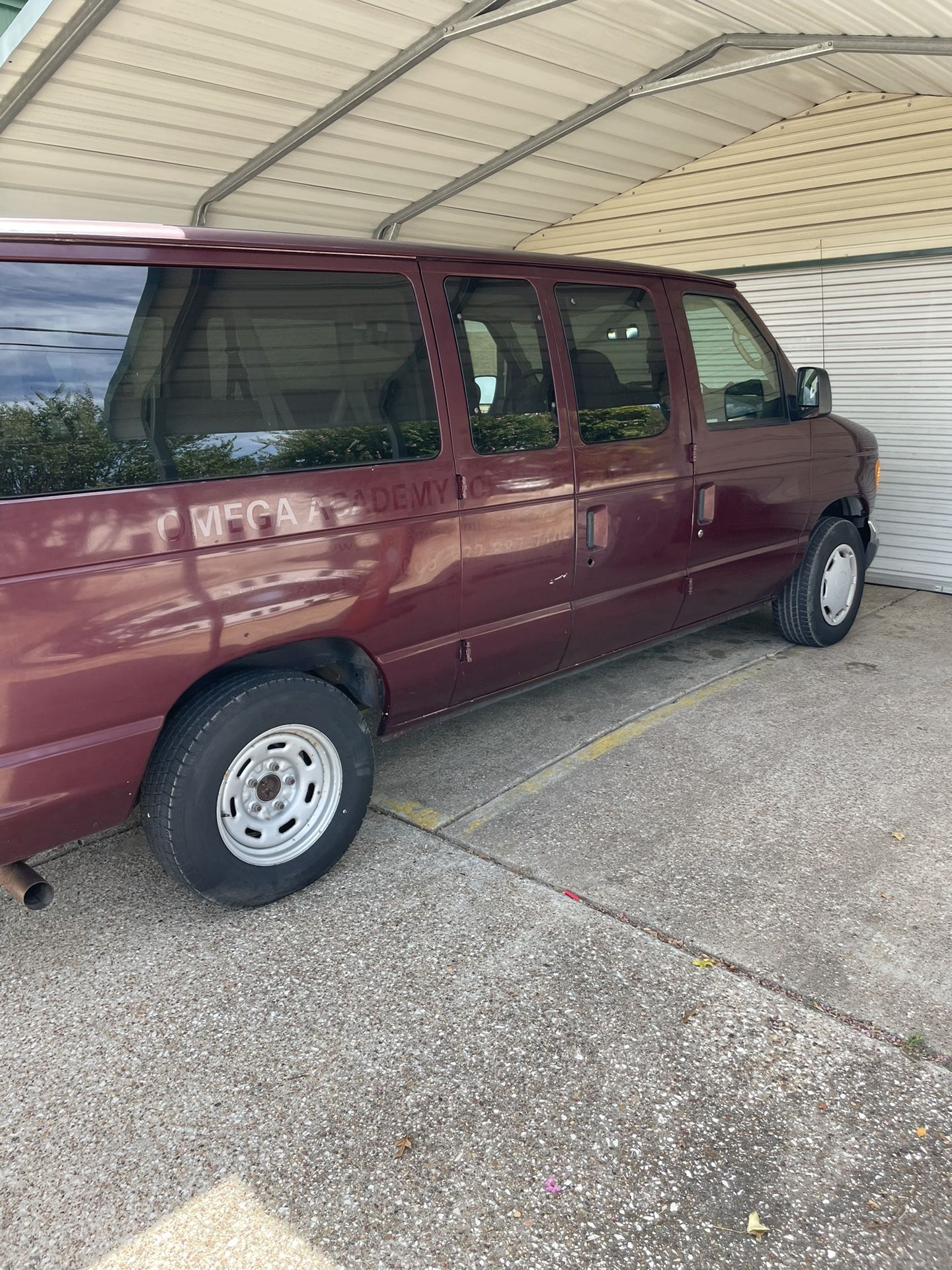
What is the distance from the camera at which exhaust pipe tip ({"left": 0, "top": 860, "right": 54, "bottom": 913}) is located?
2.71 m

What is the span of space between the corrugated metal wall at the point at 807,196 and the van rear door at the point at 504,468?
4.20 metres

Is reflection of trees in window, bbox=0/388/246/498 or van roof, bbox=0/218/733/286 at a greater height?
van roof, bbox=0/218/733/286


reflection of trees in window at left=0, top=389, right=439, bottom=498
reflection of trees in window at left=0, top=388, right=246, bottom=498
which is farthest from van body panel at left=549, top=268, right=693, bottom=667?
reflection of trees in window at left=0, top=388, right=246, bottom=498

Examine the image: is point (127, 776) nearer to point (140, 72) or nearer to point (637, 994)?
point (637, 994)

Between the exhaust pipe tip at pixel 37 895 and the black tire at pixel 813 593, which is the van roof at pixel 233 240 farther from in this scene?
the black tire at pixel 813 593

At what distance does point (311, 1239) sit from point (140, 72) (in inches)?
230

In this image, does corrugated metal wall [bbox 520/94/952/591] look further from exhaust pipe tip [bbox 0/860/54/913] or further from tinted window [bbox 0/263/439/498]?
exhaust pipe tip [bbox 0/860/54/913]

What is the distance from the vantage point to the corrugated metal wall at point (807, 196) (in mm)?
6426

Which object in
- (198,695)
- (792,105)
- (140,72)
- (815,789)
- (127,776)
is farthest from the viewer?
(792,105)

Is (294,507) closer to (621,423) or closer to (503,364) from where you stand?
(503,364)

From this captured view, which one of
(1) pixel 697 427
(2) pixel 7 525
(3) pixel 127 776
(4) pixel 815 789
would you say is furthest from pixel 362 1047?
(1) pixel 697 427

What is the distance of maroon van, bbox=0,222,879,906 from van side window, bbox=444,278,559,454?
0.01 m

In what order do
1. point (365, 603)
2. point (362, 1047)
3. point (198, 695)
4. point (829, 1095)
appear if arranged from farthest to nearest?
point (365, 603) < point (198, 695) < point (362, 1047) < point (829, 1095)

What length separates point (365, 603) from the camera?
3250mm
